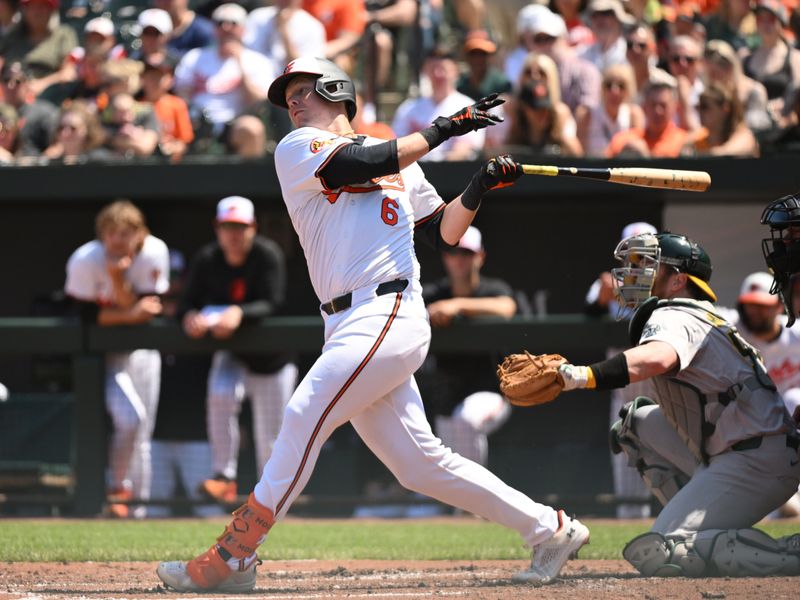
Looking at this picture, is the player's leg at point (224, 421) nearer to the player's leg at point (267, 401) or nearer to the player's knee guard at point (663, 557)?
the player's leg at point (267, 401)

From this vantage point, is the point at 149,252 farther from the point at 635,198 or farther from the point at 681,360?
the point at 681,360

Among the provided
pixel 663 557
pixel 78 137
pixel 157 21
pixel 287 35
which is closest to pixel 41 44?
pixel 157 21

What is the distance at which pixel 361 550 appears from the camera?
6016mm

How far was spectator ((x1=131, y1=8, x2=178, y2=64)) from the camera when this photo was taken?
9.91m

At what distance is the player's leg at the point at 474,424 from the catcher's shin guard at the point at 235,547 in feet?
10.0

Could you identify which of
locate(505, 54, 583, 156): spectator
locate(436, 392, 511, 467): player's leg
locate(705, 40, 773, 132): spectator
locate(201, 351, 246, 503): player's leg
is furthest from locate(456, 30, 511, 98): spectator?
locate(201, 351, 246, 503): player's leg

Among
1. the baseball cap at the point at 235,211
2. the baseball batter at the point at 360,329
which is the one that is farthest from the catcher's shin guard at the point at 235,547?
the baseball cap at the point at 235,211

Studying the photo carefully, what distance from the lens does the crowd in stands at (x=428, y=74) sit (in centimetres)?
856

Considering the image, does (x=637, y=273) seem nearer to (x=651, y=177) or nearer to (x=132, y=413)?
(x=651, y=177)

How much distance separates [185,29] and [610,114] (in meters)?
3.62

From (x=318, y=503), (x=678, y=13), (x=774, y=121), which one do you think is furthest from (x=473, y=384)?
(x=678, y=13)

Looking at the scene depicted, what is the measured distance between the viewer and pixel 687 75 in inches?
360

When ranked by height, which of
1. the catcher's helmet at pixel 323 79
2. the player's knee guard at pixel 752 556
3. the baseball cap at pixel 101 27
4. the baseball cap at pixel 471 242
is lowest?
the player's knee guard at pixel 752 556

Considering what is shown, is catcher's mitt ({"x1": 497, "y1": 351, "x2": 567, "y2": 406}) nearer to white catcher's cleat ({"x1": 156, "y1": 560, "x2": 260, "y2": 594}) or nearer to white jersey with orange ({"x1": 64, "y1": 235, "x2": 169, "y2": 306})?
white catcher's cleat ({"x1": 156, "y1": 560, "x2": 260, "y2": 594})
